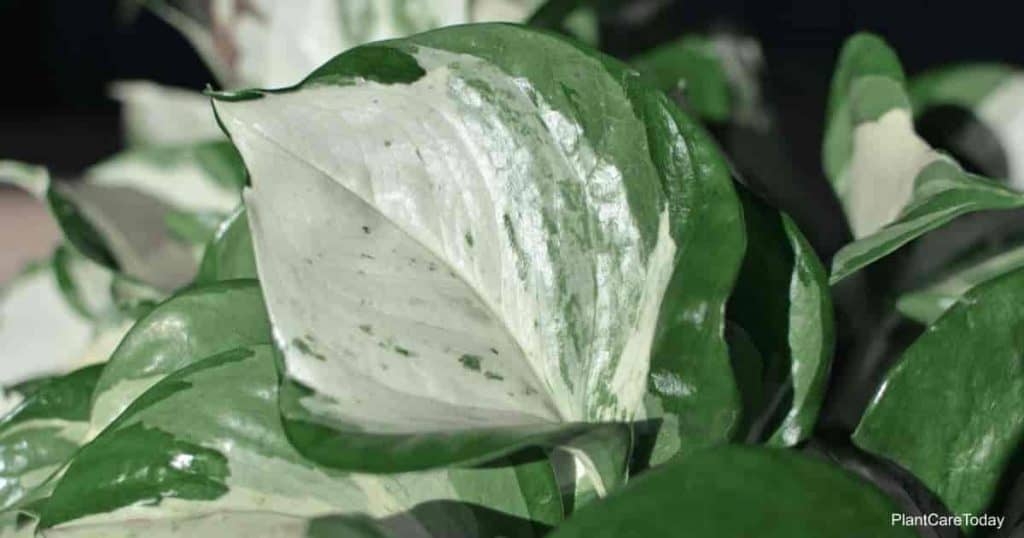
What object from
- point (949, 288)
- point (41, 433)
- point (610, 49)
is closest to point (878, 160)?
point (949, 288)

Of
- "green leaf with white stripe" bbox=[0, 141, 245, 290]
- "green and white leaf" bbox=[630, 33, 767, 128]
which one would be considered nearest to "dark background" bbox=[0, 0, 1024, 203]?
"green and white leaf" bbox=[630, 33, 767, 128]

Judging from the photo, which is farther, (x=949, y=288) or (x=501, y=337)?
(x=949, y=288)

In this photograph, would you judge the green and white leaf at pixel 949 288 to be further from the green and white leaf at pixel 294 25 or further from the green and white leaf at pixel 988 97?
the green and white leaf at pixel 294 25

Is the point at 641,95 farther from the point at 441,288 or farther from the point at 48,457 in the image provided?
the point at 48,457

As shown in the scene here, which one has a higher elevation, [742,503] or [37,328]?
[742,503]

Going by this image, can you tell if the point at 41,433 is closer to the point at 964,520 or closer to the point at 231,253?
the point at 231,253

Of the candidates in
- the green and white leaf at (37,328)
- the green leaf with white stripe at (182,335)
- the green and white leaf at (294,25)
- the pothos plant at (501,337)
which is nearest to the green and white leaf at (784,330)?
the pothos plant at (501,337)
